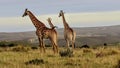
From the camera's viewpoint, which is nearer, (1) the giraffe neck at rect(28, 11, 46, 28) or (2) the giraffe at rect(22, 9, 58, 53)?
(2) the giraffe at rect(22, 9, 58, 53)

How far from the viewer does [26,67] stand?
1702cm

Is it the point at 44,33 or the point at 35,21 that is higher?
the point at 35,21

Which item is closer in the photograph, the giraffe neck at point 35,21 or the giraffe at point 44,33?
the giraffe at point 44,33

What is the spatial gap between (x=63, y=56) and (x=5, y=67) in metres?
7.53

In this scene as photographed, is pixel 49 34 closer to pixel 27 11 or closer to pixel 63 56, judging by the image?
pixel 27 11

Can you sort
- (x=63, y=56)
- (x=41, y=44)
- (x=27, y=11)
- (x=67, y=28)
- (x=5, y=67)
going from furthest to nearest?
(x=67, y=28), (x=27, y=11), (x=41, y=44), (x=63, y=56), (x=5, y=67)

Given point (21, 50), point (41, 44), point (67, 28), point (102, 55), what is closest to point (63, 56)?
point (102, 55)

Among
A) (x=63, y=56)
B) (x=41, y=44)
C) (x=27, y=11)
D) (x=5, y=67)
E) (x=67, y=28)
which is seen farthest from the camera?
(x=67, y=28)

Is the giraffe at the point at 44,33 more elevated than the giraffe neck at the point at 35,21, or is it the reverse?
the giraffe neck at the point at 35,21

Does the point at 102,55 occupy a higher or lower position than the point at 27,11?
lower

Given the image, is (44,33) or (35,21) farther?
(35,21)

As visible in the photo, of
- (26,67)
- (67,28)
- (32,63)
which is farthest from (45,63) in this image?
(67,28)

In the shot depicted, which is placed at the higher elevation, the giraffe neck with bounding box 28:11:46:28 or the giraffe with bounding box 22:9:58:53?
the giraffe neck with bounding box 28:11:46:28

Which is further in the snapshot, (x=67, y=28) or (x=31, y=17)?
(x=67, y=28)
